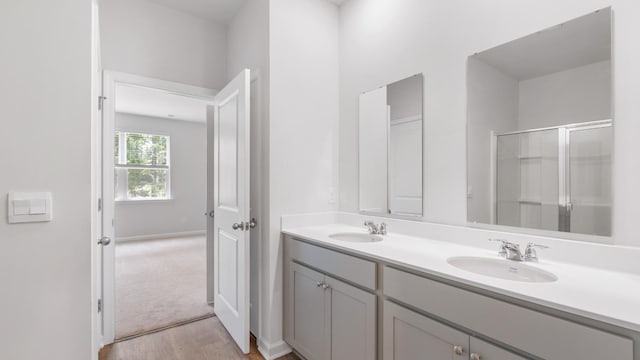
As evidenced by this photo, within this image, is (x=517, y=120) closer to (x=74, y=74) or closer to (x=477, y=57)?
(x=477, y=57)

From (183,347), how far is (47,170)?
1690 millimetres

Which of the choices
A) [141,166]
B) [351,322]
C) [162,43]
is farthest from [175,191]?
[351,322]

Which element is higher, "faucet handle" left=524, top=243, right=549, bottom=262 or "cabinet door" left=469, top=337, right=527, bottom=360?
"faucet handle" left=524, top=243, right=549, bottom=262

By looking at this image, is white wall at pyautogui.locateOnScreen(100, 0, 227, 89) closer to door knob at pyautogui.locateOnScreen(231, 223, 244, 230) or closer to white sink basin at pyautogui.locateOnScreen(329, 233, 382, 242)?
door knob at pyautogui.locateOnScreen(231, 223, 244, 230)

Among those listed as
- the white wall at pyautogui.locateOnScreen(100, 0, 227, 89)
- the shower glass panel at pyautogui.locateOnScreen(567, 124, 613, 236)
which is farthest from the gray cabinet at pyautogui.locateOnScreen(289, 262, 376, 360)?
the white wall at pyautogui.locateOnScreen(100, 0, 227, 89)

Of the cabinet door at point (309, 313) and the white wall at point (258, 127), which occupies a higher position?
the white wall at point (258, 127)

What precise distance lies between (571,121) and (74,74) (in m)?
2.18

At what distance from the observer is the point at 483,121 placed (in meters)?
1.67

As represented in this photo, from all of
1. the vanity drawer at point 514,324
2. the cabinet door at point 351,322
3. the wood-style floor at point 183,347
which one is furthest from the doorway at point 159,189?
the vanity drawer at point 514,324

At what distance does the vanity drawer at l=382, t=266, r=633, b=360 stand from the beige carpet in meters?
2.33

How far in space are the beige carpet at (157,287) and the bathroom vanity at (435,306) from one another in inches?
53.4

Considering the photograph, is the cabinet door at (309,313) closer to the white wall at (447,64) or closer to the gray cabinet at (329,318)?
the gray cabinet at (329,318)

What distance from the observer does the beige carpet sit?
272cm

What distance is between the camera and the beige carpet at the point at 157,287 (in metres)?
2.72
